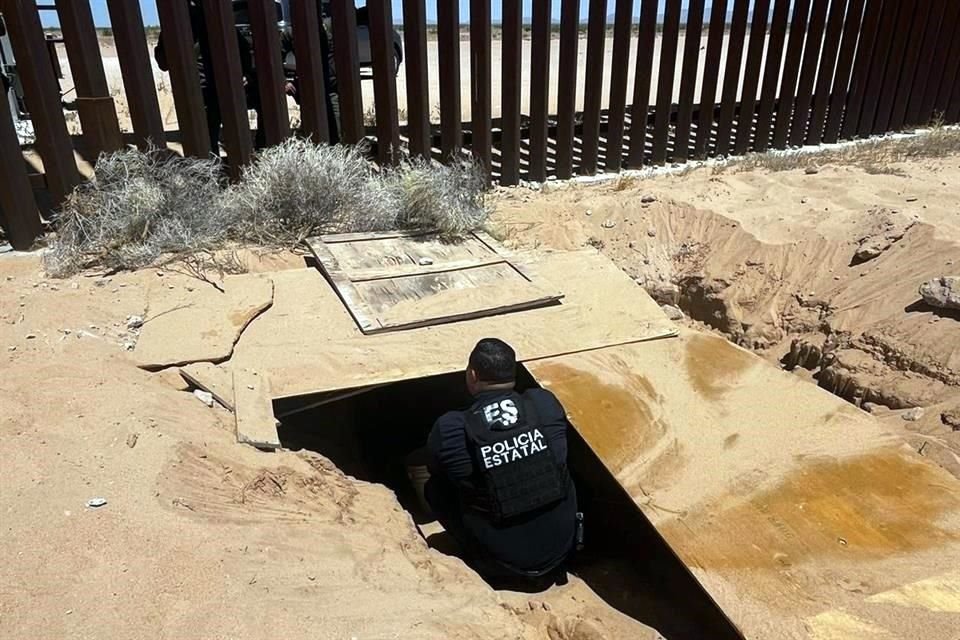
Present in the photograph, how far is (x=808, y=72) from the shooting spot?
7.90 m

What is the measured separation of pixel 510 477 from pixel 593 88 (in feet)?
15.7

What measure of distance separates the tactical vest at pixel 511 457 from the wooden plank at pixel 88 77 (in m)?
3.82

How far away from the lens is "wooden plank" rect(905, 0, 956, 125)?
830 centimetres

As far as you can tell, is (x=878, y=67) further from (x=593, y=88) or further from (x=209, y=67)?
(x=209, y=67)

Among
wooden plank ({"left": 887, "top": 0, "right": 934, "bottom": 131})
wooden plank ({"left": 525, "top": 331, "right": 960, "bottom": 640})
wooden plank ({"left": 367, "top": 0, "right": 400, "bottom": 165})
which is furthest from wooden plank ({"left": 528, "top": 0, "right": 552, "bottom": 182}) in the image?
wooden plank ({"left": 887, "top": 0, "right": 934, "bottom": 131})

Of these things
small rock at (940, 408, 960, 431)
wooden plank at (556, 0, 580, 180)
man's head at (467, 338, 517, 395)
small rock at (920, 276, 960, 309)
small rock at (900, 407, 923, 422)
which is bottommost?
small rock at (900, 407, 923, 422)

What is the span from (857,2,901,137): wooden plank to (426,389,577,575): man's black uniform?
721 cm

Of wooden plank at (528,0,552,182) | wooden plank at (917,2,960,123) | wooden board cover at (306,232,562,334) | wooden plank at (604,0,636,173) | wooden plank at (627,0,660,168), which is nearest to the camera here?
wooden board cover at (306,232,562,334)

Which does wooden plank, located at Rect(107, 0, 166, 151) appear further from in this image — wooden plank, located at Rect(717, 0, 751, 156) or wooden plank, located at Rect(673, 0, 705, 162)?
wooden plank, located at Rect(717, 0, 751, 156)

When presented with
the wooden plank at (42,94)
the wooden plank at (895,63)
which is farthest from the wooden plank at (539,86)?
the wooden plank at (895,63)

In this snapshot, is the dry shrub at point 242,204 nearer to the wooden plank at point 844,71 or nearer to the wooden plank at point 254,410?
the wooden plank at point 254,410

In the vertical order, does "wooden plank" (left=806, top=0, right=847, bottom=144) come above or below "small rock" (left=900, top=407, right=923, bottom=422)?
above

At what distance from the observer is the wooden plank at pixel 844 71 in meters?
7.83

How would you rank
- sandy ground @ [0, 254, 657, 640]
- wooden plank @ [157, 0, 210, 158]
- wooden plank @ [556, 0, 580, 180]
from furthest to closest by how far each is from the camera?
wooden plank @ [556, 0, 580, 180] < wooden plank @ [157, 0, 210, 158] < sandy ground @ [0, 254, 657, 640]
